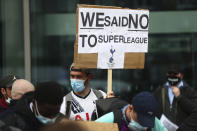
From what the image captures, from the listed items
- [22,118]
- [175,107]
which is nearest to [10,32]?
[175,107]

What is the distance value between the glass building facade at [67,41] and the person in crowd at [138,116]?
5506 mm

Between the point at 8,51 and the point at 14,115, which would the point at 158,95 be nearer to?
the point at 14,115

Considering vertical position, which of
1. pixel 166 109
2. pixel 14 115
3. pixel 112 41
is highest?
pixel 112 41

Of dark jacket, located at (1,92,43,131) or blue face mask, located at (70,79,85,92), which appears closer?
dark jacket, located at (1,92,43,131)

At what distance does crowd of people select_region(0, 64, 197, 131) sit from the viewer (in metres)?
2.93

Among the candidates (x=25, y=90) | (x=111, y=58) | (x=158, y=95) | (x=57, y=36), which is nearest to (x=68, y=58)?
(x=57, y=36)

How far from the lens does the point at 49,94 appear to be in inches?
116

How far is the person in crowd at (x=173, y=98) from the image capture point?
600cm

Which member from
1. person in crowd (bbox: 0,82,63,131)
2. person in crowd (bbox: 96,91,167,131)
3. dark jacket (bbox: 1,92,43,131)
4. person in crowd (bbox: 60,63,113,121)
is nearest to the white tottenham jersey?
person in crowd (bbox: 60,63,113,121)

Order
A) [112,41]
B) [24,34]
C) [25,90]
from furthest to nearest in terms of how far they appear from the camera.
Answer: [24,34]
[112,41]
[25,90]

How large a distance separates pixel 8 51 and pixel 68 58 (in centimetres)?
131

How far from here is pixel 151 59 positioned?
9.48 meters

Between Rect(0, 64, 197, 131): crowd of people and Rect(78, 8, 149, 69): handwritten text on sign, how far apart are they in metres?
0.31

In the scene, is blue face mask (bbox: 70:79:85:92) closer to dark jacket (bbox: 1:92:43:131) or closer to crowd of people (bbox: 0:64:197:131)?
crowd of people (bbox: 0:64:197:131)
